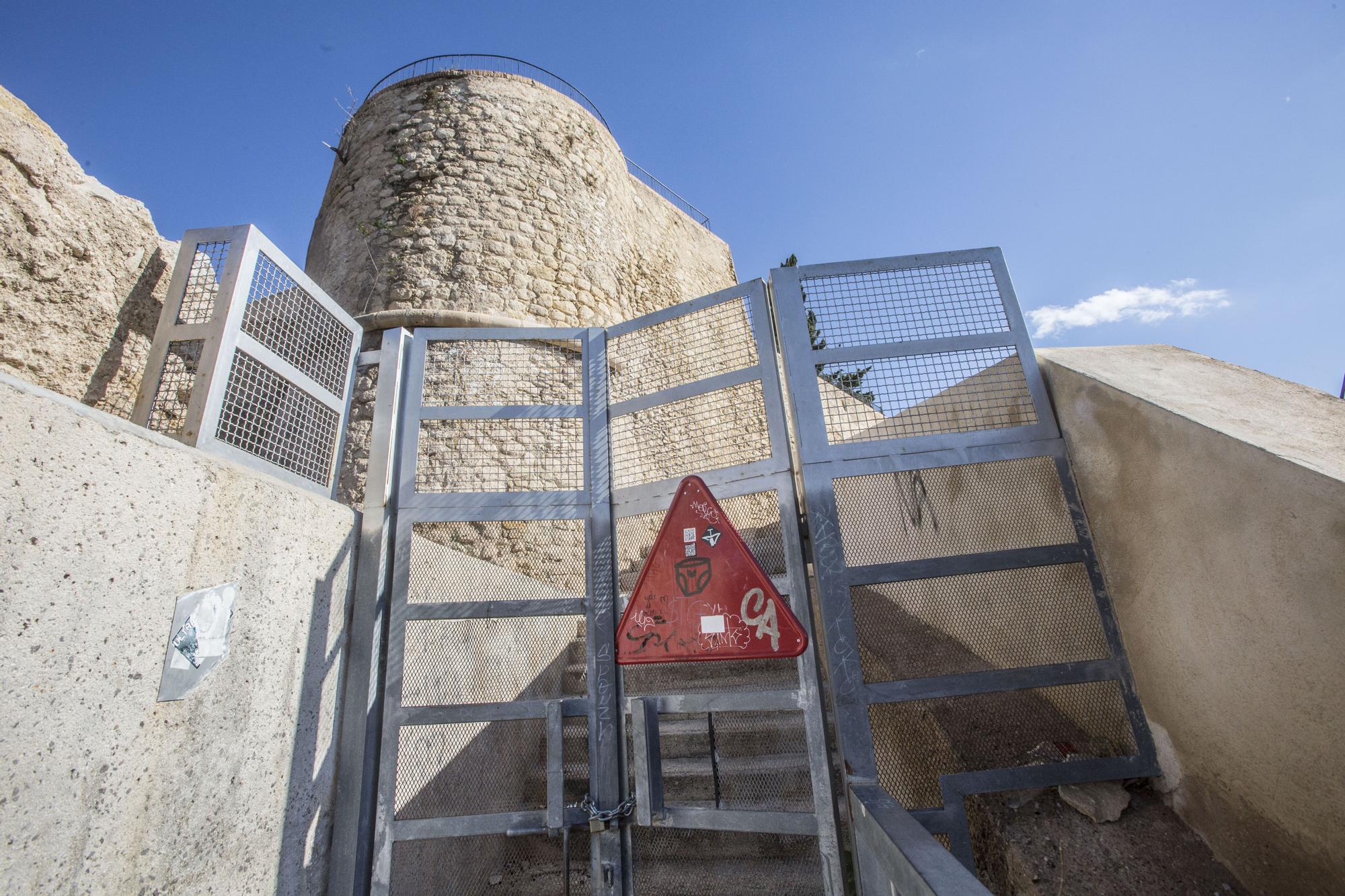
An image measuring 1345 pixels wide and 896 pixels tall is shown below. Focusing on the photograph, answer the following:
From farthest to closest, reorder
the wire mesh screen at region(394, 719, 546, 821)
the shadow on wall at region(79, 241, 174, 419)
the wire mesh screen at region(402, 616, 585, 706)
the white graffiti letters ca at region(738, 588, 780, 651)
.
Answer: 1. the wire mesh screen at region(402, 616, 585, 706)
2. the wire mesh screen at region(394, 719, 546, 821)
3. the shadow on wall at region(79, 241, 174, 419)
4. the white graffiti letters ca at region(738, 588, 780, 651)

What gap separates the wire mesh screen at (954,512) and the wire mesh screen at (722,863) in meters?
1.32

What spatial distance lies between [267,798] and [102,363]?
1.85 meters

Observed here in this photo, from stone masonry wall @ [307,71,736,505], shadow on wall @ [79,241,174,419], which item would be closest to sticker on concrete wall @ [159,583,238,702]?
shadow on wall @ [79,241,174,419]

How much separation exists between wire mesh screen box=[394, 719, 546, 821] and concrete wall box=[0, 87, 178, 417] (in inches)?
76.8

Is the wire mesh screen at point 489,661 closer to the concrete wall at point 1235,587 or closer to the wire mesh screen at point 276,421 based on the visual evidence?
the wire mesh screen at point 276,421

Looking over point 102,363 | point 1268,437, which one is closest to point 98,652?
point 102,363

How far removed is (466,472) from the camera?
5473 millimetres

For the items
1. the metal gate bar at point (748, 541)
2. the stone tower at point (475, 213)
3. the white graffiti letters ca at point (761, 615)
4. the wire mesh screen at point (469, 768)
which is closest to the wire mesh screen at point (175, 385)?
the wire mesh screen at point (469, 768)

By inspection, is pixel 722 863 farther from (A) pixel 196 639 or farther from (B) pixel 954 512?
(A) pixel 196 639

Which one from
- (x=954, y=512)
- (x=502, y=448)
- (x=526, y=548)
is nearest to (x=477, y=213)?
(x=502, y=448)

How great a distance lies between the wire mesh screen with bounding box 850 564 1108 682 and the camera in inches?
101

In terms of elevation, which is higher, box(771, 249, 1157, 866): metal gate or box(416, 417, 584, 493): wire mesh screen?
box(416, 417, 584, 493): wire mesh screen

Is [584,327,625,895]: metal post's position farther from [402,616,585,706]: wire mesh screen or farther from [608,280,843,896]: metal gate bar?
[402,616,585,706]: wire mesh screen

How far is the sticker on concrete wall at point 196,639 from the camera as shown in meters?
1.84
